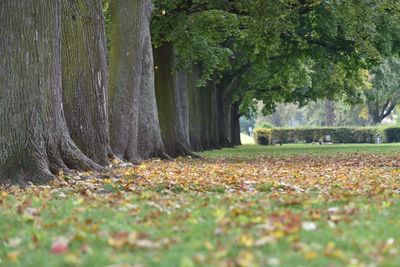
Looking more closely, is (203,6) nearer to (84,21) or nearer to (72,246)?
(84,21)

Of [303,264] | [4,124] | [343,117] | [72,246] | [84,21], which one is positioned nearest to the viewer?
[303,264]

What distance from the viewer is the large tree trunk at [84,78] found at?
48.1 ft

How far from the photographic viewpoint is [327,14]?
83.4 feet

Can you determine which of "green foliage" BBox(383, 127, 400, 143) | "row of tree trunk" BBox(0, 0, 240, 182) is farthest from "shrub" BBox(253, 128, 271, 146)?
"row of tree trunk" BBox(0, 0, 240, 182)

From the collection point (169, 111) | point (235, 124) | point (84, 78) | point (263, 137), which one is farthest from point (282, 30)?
point (263, 137)

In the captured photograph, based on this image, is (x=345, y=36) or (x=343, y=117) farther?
(x=343, y=117)

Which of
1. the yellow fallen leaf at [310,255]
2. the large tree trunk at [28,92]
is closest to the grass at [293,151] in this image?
the large tree trunk at [28,92]

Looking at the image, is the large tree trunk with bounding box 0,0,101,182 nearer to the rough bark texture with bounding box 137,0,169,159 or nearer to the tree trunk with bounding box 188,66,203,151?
the rough bark texture with bounding box 137,0,169,159

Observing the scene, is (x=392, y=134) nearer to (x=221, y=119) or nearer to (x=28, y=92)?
(x=221, y=119)

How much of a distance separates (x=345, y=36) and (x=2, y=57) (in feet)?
56.6

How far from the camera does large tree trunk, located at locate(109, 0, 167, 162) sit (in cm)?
1803

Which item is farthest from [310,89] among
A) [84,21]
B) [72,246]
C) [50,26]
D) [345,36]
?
[72,246]

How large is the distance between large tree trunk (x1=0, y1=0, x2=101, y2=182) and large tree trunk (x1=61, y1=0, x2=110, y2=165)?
2809 millimetres

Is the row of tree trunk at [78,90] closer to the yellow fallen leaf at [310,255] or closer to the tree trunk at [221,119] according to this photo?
the yellow fallen leaf at [310,255]
